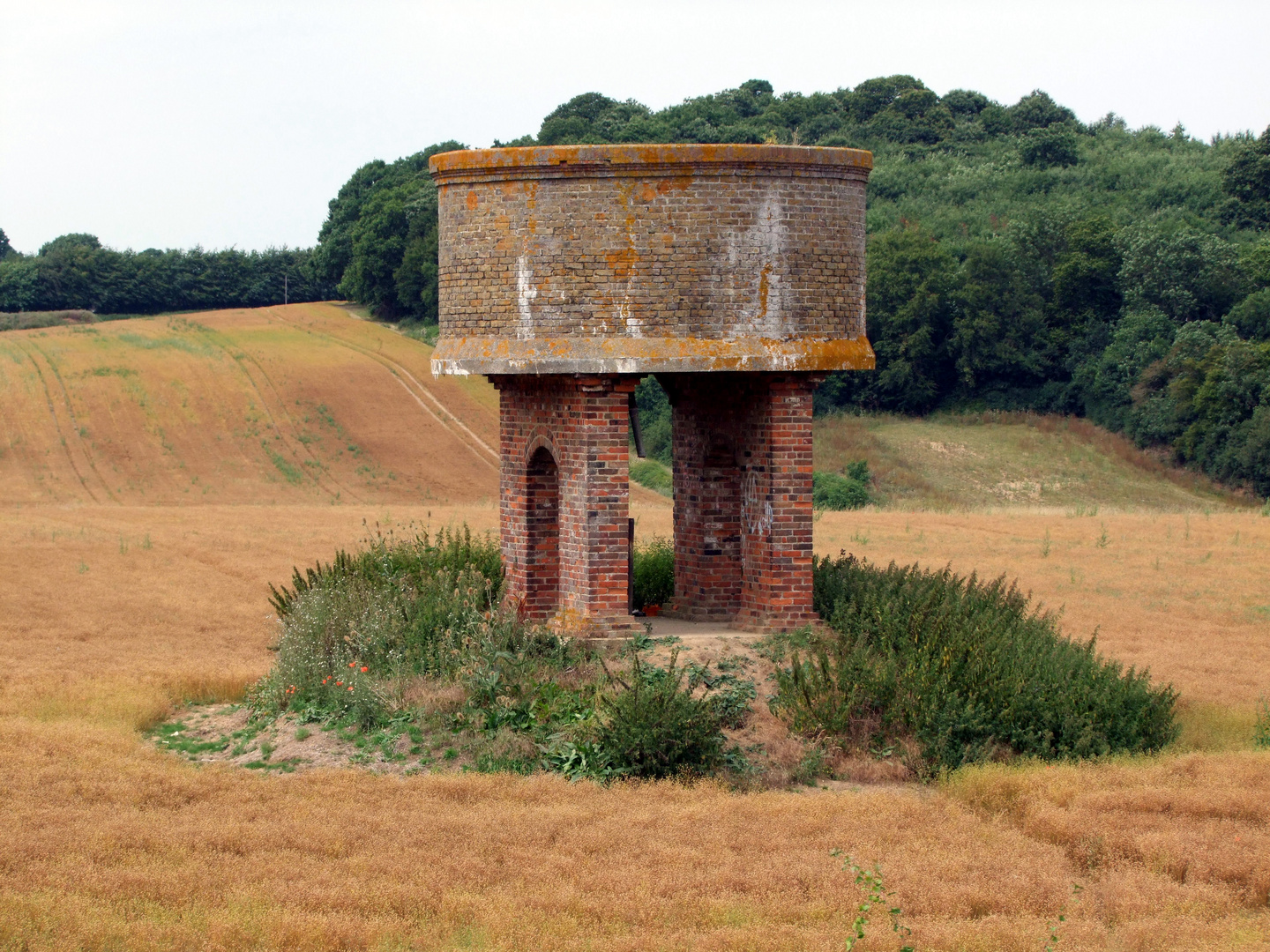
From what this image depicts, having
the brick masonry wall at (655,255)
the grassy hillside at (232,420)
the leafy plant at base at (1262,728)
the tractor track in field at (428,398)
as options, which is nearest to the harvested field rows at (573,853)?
the leafy plant at base at (1262,728)

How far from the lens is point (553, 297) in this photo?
14711 mm

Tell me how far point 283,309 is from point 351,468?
3213cm

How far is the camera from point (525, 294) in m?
14.8

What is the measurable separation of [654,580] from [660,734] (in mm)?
5341

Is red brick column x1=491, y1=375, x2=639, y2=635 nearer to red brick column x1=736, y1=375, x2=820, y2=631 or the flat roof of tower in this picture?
red brick column x1=736, y1=375, x2=820, y2=631

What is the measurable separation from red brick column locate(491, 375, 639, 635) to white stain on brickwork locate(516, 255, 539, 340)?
2.29ft

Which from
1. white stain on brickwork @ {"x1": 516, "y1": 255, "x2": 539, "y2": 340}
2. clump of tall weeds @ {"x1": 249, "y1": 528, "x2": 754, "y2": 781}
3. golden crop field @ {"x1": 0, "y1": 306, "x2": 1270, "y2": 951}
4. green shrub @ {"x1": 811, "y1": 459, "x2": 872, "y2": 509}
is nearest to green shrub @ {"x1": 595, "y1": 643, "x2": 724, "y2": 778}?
clump of tall weeds @ {"x1": 249, "y1": 528, "x2": 754, "y2": 781}

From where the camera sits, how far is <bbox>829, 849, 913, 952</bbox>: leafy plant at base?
8.35 metres

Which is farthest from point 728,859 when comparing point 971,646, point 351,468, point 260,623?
point 351,468

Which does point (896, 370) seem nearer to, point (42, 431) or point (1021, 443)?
point (1021, 443)

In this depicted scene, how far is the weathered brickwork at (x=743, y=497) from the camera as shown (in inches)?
604

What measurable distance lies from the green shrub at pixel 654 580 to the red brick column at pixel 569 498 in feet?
6.13

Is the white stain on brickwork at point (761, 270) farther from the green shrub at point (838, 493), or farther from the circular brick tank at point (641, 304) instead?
the green shrub at point (838, 493)

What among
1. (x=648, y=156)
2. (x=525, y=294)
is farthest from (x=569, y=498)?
(x=648, y=156)
